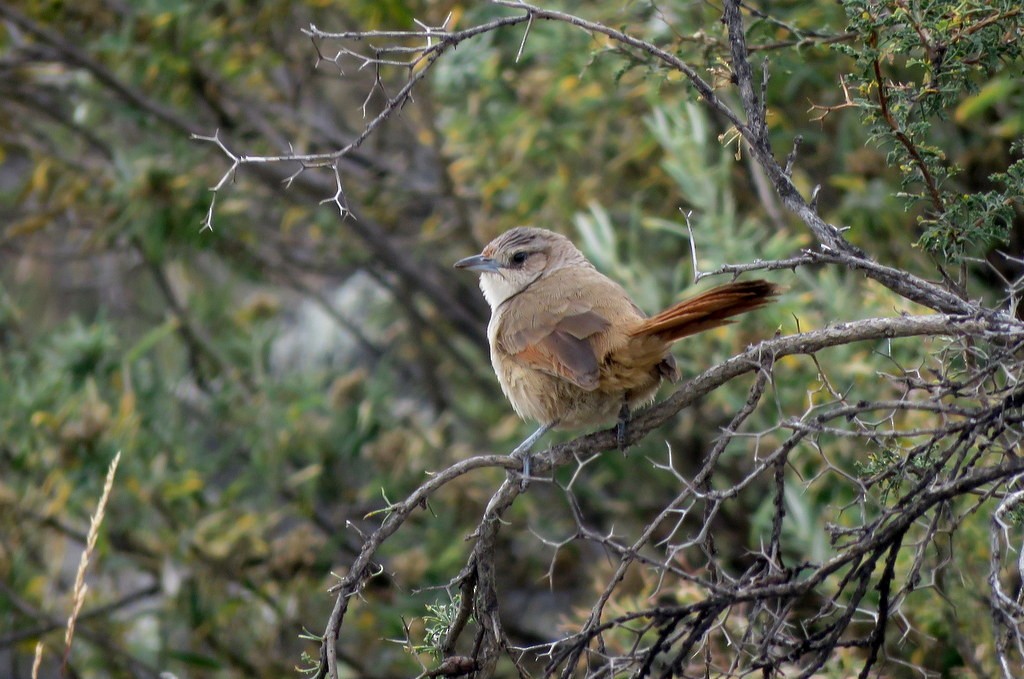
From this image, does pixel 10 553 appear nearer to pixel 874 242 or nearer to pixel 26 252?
pixel 26 252

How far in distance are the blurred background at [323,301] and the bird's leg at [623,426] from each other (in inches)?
50.1

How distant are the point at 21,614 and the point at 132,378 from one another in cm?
126

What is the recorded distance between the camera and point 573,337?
3.60 metres

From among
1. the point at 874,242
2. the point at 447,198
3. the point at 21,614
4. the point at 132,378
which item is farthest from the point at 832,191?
the point at 21,614

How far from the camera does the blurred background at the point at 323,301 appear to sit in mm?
5023

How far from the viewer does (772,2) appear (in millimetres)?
4770

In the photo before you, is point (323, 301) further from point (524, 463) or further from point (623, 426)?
point (524, 463)

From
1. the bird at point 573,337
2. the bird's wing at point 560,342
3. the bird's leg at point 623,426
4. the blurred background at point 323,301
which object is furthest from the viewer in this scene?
the blurred background at point 323,301

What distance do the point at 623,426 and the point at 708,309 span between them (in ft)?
2.09

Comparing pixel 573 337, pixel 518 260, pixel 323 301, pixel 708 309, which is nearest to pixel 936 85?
pixel 708 309

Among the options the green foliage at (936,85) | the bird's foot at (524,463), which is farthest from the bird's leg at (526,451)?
the green foliage at (936,85)

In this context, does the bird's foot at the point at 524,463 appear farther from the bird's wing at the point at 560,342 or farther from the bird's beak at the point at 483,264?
the bird's beak at the point at 483,264

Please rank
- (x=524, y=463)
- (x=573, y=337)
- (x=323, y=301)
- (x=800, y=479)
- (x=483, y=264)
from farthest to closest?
(x=323, y=301)
(x=483, y=264)
(x=573, y=337)
(x=524, y=463)
(x=800, y=479)

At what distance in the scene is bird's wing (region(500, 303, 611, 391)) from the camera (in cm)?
345
